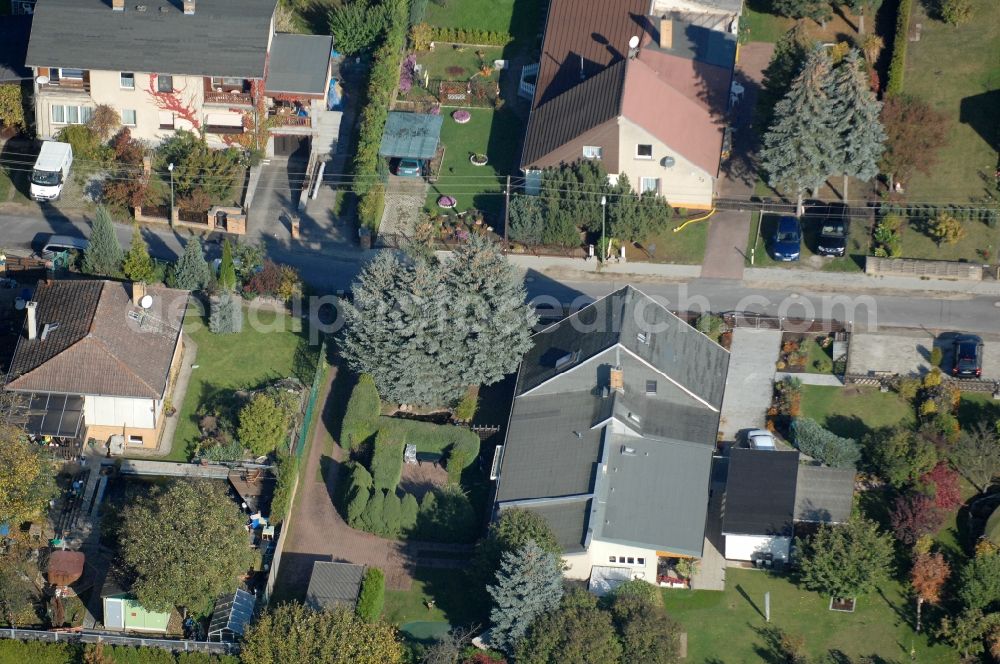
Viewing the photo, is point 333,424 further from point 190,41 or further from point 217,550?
point 190,41

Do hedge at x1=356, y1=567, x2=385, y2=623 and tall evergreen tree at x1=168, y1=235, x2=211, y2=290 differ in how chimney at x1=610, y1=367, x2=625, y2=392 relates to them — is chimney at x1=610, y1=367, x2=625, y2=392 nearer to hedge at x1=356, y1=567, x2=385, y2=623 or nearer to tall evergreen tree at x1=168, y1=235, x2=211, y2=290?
hedge at x1=356, y1=567, x2=385, y2=623

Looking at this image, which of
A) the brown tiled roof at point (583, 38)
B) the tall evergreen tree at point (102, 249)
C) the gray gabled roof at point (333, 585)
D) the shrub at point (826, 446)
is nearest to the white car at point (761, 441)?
the shrub at point (826, 446)

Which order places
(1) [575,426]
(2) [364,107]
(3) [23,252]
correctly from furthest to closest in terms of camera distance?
(2) [364,107]
(3) [23,252]
(1) [575,426]

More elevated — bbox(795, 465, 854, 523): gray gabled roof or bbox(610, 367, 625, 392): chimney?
bbox(610, 367, 625, 392): chimney

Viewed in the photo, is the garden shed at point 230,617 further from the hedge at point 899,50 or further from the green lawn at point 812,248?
the hedge at point 899,50

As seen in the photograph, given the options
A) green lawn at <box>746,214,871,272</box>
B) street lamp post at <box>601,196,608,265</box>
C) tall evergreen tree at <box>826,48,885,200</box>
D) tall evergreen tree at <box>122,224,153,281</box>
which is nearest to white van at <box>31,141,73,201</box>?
tall evergreen tree at <box>122,224,153,281</box>

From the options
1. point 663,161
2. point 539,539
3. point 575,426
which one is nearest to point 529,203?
point 663,161

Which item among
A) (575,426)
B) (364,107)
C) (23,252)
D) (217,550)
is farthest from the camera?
(364,107)
